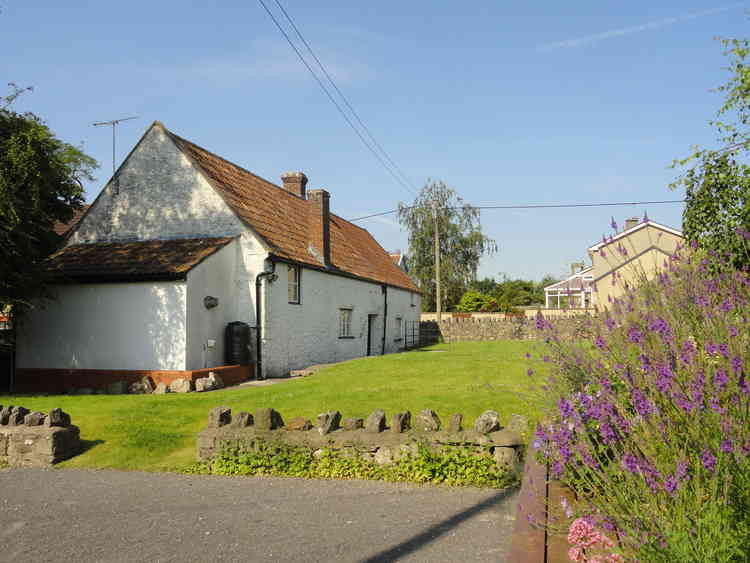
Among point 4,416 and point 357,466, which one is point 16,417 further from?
point 357,466

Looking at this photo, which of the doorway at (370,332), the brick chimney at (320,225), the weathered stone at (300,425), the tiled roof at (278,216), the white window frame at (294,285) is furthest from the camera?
the doorway at (370,332)

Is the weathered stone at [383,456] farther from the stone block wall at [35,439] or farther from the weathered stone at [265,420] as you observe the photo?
the stone block wall at [35,439]

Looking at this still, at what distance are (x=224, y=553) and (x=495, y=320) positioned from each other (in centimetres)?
3757

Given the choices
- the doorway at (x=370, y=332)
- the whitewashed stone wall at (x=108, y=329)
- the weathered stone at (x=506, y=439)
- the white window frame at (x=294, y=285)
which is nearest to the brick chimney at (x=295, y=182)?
the doorway at (x=370, y=332)

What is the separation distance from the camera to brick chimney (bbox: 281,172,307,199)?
1167 inches

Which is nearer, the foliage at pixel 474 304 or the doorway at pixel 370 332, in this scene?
the doorway at pixel 370 332

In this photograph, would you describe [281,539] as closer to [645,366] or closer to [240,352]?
[645,366]

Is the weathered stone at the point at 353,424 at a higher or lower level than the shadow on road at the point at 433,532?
higher

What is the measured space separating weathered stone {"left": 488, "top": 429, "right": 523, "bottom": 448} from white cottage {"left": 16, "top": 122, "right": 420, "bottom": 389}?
11.1m

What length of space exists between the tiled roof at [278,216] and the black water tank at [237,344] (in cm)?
253

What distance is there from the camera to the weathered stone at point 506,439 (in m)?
7.52

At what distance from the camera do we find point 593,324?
587 centimetres

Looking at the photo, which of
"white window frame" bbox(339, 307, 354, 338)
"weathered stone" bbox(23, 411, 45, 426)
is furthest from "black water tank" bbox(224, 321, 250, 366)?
"weathered stone" bbox(23, 411, 45, 426)

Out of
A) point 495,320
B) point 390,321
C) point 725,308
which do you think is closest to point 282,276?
point 390,321
